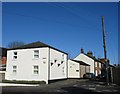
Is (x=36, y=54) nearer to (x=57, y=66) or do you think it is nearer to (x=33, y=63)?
(x=33, y=63)

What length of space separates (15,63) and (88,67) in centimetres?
3080

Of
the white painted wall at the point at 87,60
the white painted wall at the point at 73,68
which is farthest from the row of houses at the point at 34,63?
the white painted wall at the point at 87,60

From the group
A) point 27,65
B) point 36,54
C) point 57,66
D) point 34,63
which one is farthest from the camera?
point 57,66

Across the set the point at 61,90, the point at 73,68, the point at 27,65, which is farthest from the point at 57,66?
the point at 73,68

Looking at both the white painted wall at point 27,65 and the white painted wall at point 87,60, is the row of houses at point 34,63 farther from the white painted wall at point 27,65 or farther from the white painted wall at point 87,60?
the white painted wall at point 87,60

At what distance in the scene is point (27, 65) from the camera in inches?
1202

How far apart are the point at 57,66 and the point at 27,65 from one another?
5.04m

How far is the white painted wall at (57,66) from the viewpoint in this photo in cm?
3107

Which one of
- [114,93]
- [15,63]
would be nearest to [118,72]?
[114,93]

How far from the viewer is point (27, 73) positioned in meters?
30.3

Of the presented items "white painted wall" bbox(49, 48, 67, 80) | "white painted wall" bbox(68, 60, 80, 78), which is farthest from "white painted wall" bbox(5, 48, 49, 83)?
"white painted wall" bbox(68, 60, 80, 78)

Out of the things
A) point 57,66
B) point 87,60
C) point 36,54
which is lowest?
point 57,66

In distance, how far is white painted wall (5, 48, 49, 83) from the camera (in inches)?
1152

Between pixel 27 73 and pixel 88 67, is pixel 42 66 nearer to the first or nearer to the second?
pixel 27 73
